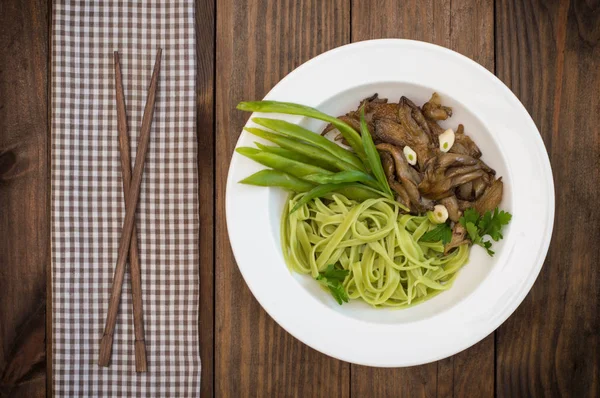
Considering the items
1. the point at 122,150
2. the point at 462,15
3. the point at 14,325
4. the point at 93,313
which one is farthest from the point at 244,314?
the point at 462,15

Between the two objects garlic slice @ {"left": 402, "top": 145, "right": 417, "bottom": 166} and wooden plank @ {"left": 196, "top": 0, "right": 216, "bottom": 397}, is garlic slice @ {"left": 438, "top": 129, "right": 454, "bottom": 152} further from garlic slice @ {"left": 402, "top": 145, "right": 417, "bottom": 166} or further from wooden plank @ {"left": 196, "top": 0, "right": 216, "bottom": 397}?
wooden plank @ {"left": 196, "top": 0, "right": 216, "bottom": 397}

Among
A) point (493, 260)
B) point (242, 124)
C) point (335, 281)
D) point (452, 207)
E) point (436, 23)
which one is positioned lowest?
point (335, 281)

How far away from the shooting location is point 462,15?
2.73 metres

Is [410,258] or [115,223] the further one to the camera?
[115,223]

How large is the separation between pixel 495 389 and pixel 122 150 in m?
2.18

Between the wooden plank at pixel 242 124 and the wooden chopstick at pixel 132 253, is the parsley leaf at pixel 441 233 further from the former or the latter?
the wooden chopstick at pixel 132 253

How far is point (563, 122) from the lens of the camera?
275 centimetres

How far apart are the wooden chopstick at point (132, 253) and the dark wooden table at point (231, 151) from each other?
298 mm

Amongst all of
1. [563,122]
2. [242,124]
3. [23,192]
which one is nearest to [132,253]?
[23,192]

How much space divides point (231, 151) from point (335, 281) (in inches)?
32.1

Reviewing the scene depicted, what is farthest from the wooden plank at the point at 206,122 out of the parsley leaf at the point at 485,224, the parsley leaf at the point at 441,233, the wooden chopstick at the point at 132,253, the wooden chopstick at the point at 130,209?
the parsley leaf at the point at 485,224

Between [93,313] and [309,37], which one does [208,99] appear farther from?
[93,313]

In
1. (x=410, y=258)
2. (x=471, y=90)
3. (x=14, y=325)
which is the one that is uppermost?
(x=471, y=90)

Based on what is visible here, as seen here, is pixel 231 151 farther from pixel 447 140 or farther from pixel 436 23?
pixel 436 23
